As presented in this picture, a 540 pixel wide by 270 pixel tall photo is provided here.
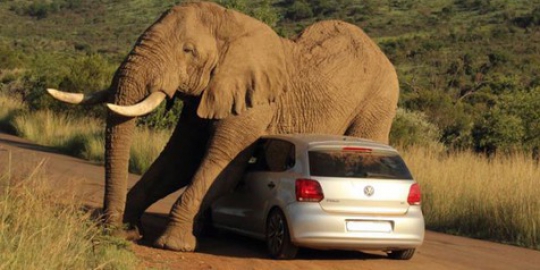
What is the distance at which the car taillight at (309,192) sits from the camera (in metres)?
8.92

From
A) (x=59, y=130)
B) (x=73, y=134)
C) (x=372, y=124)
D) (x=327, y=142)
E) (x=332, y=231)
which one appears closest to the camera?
(x=332, y=231)

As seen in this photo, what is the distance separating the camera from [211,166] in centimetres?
1003

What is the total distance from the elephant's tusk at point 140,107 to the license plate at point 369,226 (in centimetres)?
217

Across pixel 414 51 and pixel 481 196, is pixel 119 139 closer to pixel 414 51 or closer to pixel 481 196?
pixel 481 196

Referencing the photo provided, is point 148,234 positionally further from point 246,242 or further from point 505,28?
point 505,28

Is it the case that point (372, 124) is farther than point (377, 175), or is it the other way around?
point (372, 124)

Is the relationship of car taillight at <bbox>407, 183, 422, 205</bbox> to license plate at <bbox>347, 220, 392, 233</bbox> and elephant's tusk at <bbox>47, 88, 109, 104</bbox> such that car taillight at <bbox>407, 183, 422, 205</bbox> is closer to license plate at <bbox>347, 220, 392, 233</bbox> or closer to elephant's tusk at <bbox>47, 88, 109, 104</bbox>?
license plate at <bbox>347, 220, 392, 233</bbox>

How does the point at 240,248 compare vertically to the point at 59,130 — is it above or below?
above

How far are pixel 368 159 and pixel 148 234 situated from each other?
274cm

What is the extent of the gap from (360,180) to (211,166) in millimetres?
1676

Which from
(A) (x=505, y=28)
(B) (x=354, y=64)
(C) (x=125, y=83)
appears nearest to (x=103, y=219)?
(C) (x=125, y=83)

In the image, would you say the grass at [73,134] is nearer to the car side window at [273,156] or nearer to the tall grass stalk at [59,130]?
the tall grass stalk at [59,130]

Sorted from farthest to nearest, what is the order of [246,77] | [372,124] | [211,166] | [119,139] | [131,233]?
[372,124] < [246,77] < [131,233] < [211,166] < [119,139]

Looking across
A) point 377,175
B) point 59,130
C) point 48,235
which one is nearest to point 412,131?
point 59,130
